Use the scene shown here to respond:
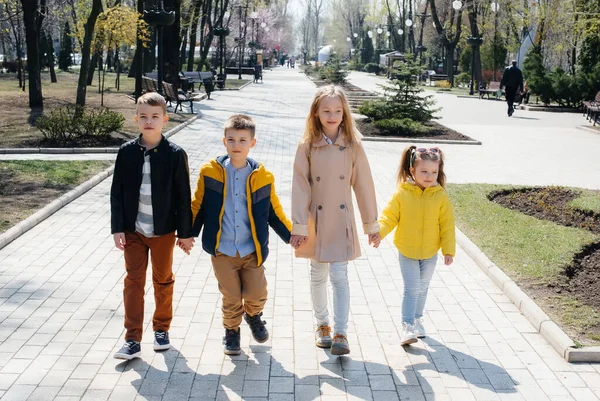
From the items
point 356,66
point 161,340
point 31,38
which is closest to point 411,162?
point 161,340

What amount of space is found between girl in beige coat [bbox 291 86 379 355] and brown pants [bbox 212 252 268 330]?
0.31 metres

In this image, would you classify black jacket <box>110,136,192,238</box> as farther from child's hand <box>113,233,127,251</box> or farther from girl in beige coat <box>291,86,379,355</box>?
girl in beige coat <box>291,86,379,355</box>

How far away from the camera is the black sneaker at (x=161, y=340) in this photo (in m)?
Result: 4.61

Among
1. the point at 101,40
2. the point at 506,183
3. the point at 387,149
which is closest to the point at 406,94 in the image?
the point at 387,149

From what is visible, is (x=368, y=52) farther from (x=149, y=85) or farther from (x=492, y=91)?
(x=149, y=85)

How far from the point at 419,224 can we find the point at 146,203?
1.80m

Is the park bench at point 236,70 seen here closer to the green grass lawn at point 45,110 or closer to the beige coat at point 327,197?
the green grass lawn at point 45,110

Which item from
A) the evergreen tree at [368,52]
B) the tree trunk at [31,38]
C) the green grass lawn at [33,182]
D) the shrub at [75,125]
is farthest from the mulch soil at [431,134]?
the evergreen tree at [368,52]

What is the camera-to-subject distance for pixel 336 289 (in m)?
4.63

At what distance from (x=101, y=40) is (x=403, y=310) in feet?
70.7

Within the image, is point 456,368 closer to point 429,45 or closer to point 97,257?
point 97,257

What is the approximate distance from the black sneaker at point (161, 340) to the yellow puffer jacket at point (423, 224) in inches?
61.9

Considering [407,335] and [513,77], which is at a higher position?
[513,77]

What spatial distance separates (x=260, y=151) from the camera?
13.8 metres
